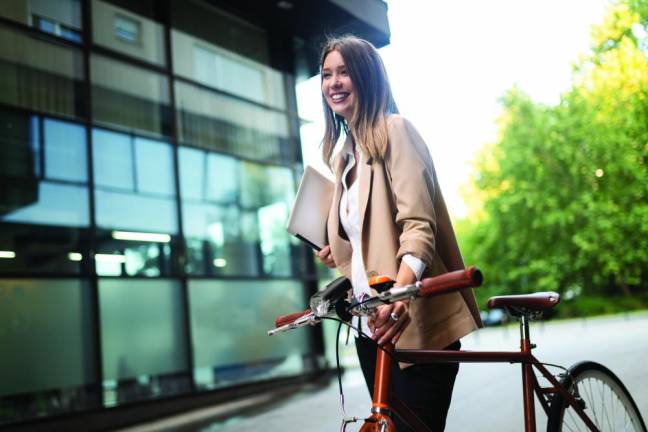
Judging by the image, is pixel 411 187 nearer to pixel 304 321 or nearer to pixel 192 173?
pixel 304 321

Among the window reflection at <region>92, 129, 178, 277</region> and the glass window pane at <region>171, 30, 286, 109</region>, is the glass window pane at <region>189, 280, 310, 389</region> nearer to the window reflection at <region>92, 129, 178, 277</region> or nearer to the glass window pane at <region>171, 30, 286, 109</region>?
the window reflection at <region>92, 129, 178, 277</region>

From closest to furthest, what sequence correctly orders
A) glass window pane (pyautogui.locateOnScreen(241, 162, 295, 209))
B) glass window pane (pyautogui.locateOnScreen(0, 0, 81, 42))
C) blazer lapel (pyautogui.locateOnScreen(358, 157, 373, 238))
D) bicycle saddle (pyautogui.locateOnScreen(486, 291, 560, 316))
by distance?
blazer lapel (pyautogui.locateOnScreen(358, 157, 373, 238))
bicycle saddle (pyautogui.locateOnScreen(486, 291, 560, 316))
glass window pane (pyautogui.locateOnScreen(0, 0, 81, 42))
glass window pane (pyautogui.locateOnScreen(241, 162, 295, 209))

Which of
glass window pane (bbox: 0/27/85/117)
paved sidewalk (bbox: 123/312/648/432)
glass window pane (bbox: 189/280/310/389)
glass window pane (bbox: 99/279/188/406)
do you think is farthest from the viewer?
glass window pane (bbox: 189/280/310/389)

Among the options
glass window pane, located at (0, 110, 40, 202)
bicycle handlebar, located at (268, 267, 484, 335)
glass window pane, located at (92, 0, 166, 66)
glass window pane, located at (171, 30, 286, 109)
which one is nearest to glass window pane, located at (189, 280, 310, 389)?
glass window pane, located at (0, 110, 40, 202)

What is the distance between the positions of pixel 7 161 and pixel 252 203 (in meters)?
3.04

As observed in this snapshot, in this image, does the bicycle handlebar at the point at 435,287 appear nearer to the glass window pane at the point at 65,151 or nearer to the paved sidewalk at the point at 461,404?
the paved sidewalk at the point at 461,404

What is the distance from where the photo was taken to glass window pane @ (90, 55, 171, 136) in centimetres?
672

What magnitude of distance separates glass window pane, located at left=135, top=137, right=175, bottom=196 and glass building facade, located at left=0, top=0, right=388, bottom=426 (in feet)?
0.06

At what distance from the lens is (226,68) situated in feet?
27.1

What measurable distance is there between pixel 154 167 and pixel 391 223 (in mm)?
6009

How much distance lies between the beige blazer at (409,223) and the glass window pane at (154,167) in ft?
18.9

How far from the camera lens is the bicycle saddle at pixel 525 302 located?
1.91 metres

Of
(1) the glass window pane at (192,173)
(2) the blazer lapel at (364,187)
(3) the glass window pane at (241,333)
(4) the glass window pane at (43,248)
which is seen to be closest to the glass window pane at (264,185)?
(1) the glass window pane at (192,173)

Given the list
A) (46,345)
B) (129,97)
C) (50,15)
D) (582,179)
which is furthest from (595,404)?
(582,179)
